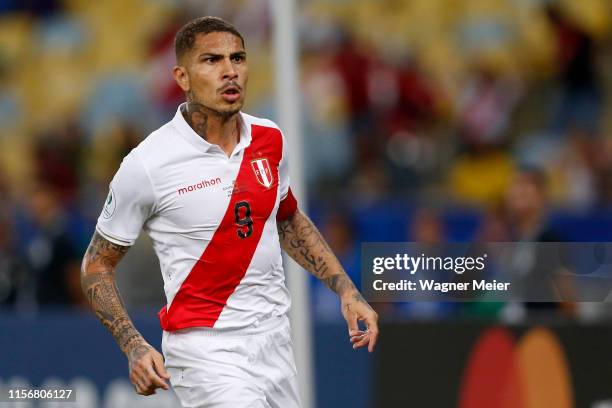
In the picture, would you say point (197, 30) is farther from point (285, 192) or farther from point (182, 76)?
point (285, 192)

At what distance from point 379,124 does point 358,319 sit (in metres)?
6.84

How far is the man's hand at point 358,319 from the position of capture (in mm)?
5039

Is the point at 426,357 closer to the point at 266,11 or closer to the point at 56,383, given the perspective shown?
the point at 56,383

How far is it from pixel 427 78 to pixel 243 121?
7053 millimetres

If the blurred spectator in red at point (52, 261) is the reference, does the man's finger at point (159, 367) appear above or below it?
below

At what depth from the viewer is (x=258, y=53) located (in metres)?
13.1

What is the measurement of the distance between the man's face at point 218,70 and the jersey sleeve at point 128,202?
1.23ft

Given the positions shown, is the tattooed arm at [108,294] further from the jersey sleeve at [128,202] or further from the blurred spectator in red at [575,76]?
the blurred spectator in red at [575,76]

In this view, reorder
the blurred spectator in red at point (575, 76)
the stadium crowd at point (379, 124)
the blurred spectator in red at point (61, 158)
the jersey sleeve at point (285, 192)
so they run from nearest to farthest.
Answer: the jersey sleeve at point (285, 192) → the stadium crowd at point (379, 124) → the blurred spectator in red at point (575, 76) → the blurred spectator in red at point (61, 158)

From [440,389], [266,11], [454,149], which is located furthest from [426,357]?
[266,11]

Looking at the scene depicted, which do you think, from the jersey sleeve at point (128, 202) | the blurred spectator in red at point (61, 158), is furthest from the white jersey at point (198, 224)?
the blurred spectator in red at point (61, 158)

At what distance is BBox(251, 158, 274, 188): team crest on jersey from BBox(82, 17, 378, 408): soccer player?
0.01m

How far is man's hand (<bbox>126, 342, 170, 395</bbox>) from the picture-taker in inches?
180

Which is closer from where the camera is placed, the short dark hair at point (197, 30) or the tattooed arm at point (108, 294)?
the tattooed arm at point (108, 294)
